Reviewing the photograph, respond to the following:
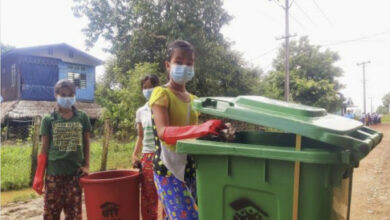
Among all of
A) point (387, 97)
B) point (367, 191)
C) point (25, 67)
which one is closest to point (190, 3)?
point (25, 67)

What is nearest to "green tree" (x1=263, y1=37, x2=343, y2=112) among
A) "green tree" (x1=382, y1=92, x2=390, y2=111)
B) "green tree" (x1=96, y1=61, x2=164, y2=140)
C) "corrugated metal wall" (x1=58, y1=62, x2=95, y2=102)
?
"corrugated metal wall" (x1=58, y1=62, x2=95, y2=102)

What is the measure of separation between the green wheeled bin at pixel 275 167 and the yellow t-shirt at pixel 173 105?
0.49 feet

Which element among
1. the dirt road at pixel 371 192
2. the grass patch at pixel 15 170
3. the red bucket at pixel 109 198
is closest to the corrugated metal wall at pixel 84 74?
the grass patch at pixel 15 170

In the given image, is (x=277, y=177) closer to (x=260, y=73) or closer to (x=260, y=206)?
(x=260, y=206)

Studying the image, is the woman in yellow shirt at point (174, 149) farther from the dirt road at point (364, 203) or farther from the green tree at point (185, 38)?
the green tree at point (185, 38)


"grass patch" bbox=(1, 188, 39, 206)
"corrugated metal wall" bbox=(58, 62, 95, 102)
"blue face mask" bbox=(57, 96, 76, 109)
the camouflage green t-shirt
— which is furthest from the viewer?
"corrugated metal wall" bbox=(58, 62, 95, 102)

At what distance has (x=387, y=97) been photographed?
253 feet

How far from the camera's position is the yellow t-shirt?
5.51ft

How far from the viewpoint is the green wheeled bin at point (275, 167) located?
1.32 m

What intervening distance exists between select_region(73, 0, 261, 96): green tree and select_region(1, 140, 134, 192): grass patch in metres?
4.74

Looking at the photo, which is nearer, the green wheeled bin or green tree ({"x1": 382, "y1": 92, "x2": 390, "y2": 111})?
the green wheeled bin

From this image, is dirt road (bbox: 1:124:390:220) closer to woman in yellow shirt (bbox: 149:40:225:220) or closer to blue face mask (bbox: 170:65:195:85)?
woman in yellow shirt (bbox: 149:40:225:220)

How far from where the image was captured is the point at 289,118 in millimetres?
1402

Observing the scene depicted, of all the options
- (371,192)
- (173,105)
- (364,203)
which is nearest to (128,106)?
(371,192)
